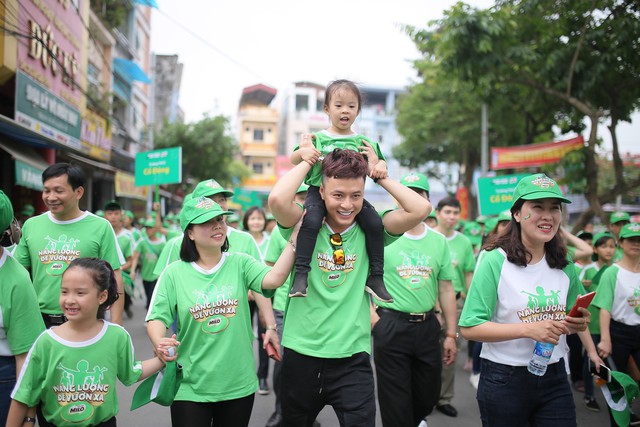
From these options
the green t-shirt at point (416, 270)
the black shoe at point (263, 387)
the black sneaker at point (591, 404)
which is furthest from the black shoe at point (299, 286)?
the black sneaker at point (591, 404)

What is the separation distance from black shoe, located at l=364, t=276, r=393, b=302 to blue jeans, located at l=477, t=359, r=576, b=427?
737 millimetres

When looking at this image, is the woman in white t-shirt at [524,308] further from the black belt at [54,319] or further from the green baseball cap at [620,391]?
the black belt at [54,319]

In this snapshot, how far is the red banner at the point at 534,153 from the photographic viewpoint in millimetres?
10312

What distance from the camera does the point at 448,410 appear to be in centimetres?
576

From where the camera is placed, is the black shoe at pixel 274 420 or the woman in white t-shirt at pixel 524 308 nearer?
the woman in white t-shirt at pixel 524 308

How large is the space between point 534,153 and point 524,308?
919 centimetres

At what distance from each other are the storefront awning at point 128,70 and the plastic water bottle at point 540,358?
831 inches

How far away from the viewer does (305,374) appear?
2.97 m

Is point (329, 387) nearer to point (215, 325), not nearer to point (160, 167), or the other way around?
point (215, 325)

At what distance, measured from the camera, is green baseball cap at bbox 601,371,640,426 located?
339cm

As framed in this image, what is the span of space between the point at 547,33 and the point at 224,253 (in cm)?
911

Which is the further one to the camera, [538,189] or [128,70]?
[128,70]

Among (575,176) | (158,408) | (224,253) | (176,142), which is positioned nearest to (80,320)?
(224,253)

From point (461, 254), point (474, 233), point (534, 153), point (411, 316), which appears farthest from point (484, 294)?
point (534, 153)
